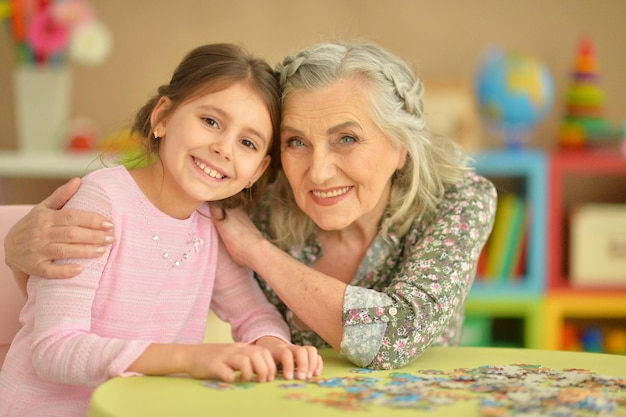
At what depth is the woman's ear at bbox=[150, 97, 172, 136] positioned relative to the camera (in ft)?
5.68

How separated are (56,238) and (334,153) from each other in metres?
0.55

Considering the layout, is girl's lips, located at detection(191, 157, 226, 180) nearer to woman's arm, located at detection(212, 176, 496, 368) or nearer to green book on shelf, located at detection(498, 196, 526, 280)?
woman's arm, located at detection(212, 176, 496, 368)

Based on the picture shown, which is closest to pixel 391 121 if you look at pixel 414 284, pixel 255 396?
pixel 414 284

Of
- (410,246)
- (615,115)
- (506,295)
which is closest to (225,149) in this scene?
(410,246)

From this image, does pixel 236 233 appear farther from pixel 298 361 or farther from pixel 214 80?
pixel 298 361

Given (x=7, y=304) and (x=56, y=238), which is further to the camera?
(x=7, y=304)

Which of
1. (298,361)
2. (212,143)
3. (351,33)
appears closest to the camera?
(298,361)

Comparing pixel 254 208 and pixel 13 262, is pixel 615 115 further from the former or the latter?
pixel 13 262

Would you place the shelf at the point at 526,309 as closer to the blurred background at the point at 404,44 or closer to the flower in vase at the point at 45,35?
the blurred background at the point at 404,44

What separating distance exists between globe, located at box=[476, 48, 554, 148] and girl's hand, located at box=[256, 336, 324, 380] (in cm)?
239

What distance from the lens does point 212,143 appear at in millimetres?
1656

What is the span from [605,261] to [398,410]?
264 cm

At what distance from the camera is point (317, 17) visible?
4.00 meters

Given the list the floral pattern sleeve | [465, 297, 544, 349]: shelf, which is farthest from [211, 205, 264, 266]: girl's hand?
[465, 297, 544, 349]: shelf
